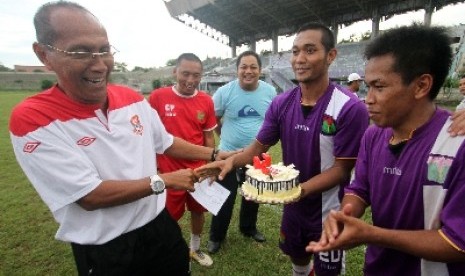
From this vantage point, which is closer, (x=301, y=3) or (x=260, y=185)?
(x=260, y=185)

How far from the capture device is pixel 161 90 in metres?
4.36

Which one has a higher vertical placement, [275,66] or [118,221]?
[275,66]

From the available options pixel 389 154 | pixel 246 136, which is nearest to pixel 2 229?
pixel 246 136

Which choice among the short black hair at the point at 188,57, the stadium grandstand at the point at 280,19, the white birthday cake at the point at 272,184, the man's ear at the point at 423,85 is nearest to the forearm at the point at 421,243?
the man's ear at the point at 423,85

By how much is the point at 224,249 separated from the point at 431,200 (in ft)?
11.4

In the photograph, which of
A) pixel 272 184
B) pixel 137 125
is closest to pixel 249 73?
pixel 272 184

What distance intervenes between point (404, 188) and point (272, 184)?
3.39ft

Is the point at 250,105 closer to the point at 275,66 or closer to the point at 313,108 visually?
the point at 313,108

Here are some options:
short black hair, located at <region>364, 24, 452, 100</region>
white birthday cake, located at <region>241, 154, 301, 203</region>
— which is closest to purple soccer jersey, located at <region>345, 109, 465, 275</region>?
short black hair, located at <region>364, 24, 452, 100</region>

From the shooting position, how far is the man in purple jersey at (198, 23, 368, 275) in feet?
8.77

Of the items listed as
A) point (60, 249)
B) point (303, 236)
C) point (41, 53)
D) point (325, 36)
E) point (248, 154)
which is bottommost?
point (60, 249)

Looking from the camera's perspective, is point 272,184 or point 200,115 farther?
point 200,115

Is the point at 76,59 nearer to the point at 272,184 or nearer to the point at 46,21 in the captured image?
the point at 46,21

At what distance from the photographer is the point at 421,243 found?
1.66 meters
